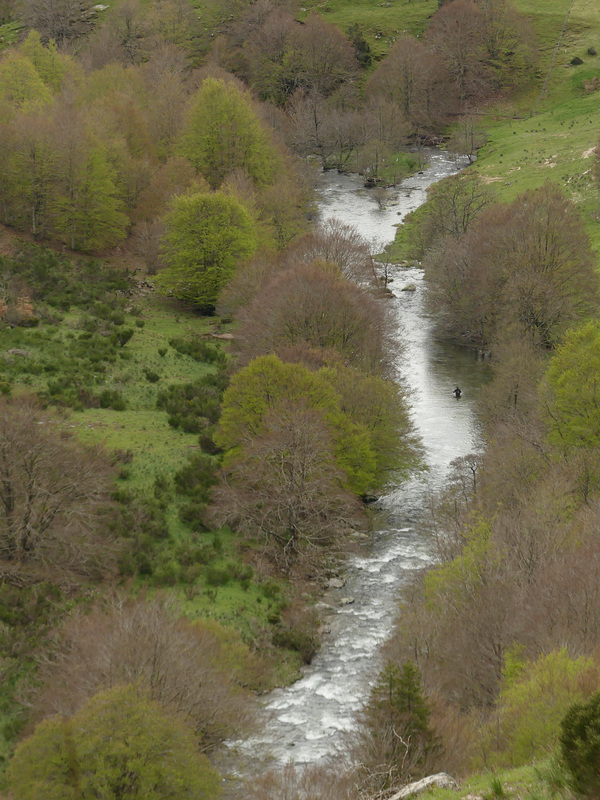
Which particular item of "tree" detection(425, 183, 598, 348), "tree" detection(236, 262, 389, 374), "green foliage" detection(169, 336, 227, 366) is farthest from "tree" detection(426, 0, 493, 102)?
"tree" detection(236, 262, 389, 374)

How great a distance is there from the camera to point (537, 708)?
2036cm

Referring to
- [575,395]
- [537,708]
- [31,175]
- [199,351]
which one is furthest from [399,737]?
[31,175]

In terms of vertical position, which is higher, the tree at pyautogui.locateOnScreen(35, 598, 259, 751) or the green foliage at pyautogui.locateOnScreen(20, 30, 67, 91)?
the green foliage at pyautogui.locateOnScreen(20, 30, 67, 91)

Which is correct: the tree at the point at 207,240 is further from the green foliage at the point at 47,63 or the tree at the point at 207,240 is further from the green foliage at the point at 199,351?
the green foliage at the point at 47,63

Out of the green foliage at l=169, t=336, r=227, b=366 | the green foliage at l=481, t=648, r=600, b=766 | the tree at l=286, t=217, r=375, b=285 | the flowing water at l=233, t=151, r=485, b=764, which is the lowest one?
the flowing water at l=233, t=151, r=485, b=764

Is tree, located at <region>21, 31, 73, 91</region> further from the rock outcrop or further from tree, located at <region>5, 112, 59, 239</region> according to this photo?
the rock outcrop

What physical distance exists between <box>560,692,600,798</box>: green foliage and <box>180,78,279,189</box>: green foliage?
3208 inches

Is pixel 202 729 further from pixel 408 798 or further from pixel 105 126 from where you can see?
pixel 105 126

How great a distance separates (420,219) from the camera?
3844 inches

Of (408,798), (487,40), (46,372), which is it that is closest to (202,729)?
(408,798)

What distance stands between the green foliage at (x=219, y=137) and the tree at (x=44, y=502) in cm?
6031

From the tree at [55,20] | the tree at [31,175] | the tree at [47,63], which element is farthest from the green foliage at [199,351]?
the tree at [55,20]

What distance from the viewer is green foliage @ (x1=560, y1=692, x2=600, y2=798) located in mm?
13914

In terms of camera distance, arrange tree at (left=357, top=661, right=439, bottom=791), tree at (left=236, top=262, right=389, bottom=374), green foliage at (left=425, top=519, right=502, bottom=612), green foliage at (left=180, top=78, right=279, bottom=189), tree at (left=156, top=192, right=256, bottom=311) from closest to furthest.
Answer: tree at (left=357, top=661, right=439, bottom=791), green foliage at (left=425, top=519, right=502, bottom=612), tree at (left=236, top=262, right=389, bottom=374), tree at (left=156, top=192, right=256, bottom=311), green foliage at (left=180, top=78, right=279, bottom=189)
